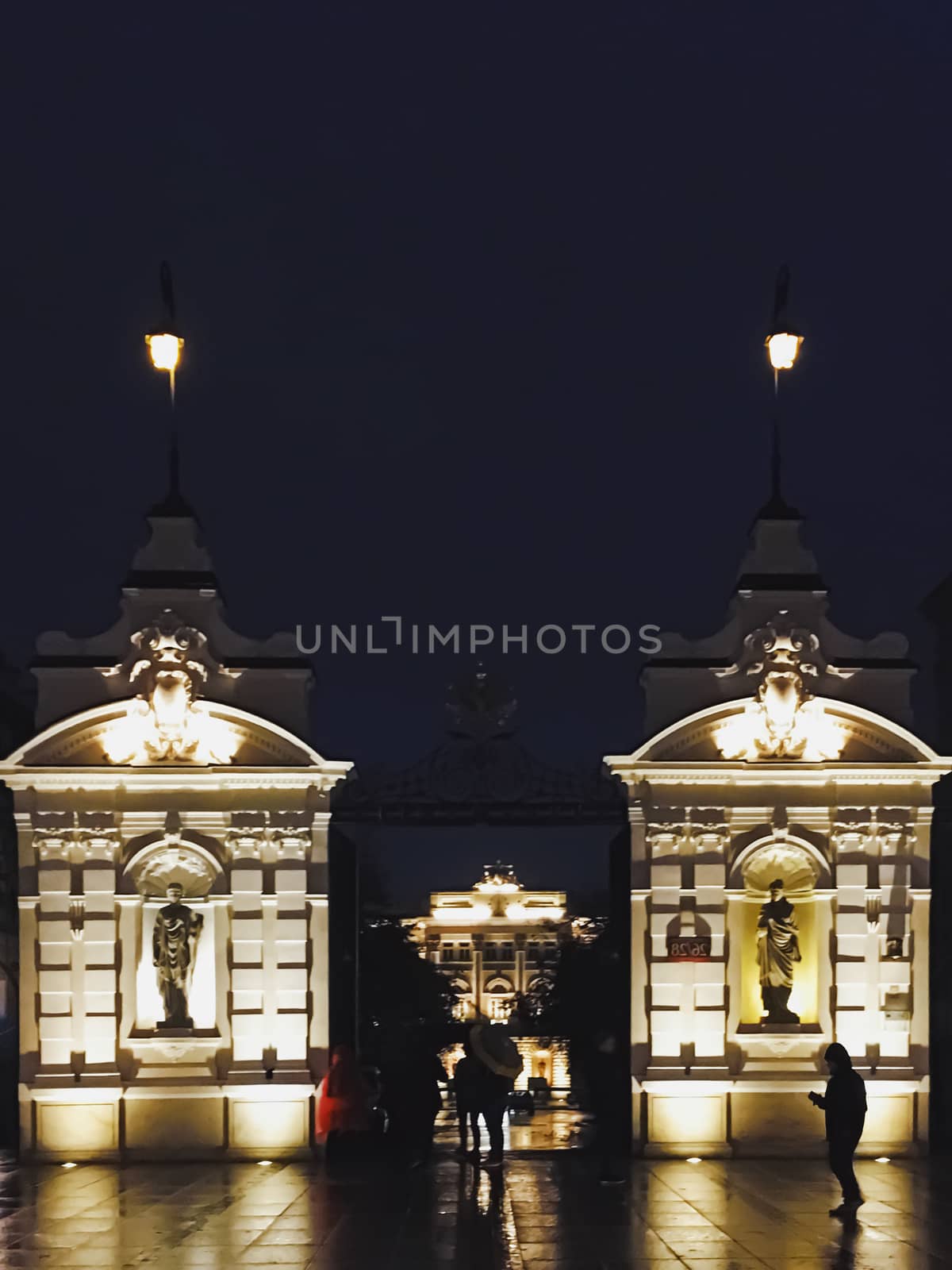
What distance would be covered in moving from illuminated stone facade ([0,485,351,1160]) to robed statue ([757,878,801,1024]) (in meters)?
6.27

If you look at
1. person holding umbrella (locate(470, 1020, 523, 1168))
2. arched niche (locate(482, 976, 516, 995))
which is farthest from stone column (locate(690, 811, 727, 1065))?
arched niche (locate(482, 976, 516, 995))

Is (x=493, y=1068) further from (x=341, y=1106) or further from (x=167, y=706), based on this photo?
(x=167, y=706)

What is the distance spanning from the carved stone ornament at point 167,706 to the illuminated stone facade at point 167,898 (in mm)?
25

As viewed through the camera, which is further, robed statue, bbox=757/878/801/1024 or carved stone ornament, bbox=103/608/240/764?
robed statue, bbox=757/878/801/1024

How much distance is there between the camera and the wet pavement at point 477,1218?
16.5 metres

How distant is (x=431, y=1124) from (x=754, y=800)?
6424mm

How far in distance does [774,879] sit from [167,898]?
8.77 meters

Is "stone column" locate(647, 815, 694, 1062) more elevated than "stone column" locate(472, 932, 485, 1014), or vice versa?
"stone column" locate(647, 815, 694, 1062)

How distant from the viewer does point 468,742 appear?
983 inches

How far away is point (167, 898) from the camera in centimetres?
2456

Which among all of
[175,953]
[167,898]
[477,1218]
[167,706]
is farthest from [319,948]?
[477,1218]

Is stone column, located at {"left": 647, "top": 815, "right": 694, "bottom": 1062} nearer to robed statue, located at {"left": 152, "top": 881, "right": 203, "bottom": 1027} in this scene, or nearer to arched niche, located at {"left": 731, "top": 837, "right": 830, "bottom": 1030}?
arched niche, located at {"left": 731, "top": 837, "right": 830, "bottom": 1030}

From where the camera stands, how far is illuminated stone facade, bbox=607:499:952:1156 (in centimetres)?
2411

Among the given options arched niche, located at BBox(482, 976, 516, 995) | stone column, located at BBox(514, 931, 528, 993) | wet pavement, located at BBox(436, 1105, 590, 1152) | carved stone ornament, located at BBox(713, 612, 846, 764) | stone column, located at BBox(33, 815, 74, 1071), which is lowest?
arched niche, located at BBox(482, 976, 516, 995)
